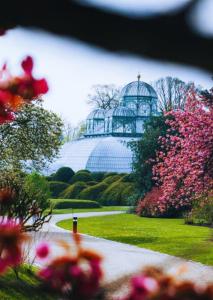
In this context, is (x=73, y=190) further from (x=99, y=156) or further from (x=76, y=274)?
(x=76, y=274)

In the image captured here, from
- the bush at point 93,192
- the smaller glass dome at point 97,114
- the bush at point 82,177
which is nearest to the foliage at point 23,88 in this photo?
the bush at point 93,192

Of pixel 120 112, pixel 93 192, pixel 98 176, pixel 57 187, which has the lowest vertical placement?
pixel 93 192

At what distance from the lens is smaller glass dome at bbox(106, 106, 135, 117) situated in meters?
70.7

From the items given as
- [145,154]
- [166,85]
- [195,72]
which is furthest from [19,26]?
[166,85]

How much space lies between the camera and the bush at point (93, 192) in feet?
171

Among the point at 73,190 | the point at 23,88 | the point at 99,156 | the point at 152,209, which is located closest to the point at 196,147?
the point at 152,209

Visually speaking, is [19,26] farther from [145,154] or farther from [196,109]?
[145,154]

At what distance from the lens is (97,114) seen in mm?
74312

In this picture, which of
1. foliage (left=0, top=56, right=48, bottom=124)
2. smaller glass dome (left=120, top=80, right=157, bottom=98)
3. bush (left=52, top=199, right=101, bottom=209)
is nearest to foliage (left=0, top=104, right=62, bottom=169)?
bush (left=52, top=199, right=101, bottom=209)

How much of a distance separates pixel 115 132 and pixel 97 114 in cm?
291

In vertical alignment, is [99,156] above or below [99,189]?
above

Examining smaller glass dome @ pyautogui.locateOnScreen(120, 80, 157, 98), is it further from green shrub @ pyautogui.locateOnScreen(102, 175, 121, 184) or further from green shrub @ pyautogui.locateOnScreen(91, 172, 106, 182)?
green shrub @ pyautogui.locateOnScreen(102, 175, 121, 184)

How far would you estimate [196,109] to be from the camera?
24312 millimetres

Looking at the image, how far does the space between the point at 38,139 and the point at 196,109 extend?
23.9ft
